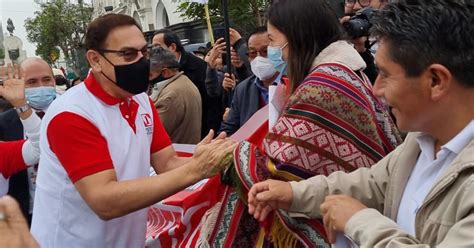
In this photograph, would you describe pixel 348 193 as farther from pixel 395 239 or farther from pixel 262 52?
pixel 262 52

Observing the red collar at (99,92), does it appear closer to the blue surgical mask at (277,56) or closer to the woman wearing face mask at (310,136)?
the woman wearing face mask at (310,136)

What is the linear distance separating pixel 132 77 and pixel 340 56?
0.97m

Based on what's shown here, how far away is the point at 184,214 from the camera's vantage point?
2.98 meters

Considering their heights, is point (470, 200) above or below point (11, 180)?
above

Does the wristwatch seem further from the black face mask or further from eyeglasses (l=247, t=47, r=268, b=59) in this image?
eyeglasses (l=247, t=47, r=268, b=59)

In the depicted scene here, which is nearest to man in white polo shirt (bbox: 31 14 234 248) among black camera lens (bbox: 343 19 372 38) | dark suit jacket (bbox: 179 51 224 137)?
black camera lens (bbox: 343 19 372 38)

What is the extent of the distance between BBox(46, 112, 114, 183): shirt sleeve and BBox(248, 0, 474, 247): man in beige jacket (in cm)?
109

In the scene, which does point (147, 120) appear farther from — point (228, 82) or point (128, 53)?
point (228, 82)

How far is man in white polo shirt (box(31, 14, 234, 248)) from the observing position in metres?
2.46

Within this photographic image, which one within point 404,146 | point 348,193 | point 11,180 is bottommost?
point 11,180

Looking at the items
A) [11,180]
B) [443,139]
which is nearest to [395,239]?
[443,139]

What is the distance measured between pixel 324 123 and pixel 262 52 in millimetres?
2379

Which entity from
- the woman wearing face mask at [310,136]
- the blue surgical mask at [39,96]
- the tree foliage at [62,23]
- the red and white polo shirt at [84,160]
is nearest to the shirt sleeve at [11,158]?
the blue surgical mask at [39,96]

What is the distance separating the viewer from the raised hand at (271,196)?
205 centimetres
